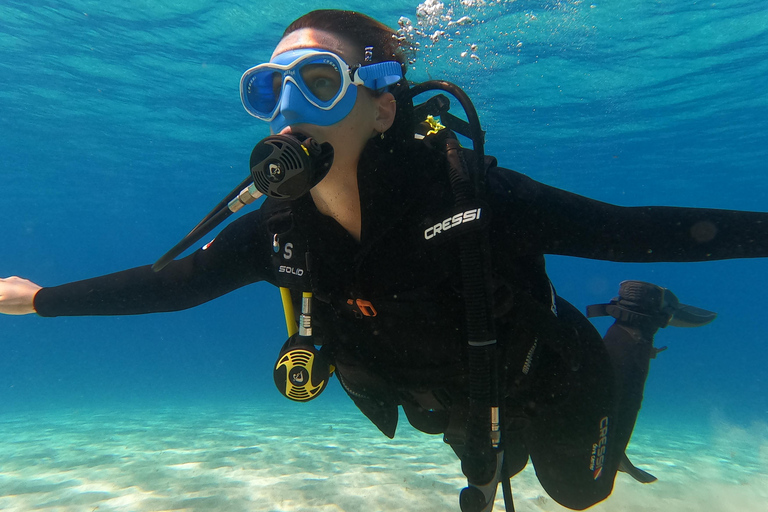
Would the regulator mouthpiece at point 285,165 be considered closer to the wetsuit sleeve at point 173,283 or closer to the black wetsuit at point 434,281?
the black wetsuit at point 434,281

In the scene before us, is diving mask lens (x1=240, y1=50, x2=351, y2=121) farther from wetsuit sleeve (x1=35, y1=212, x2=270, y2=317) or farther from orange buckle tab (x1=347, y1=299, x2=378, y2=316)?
orange buckle tab (x1=347, y1=299, x2=378, y2=316)

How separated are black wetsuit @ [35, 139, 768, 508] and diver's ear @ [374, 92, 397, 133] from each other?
20cm

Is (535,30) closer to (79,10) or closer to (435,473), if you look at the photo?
(435,473)

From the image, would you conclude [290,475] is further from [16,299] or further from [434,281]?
[434,281]

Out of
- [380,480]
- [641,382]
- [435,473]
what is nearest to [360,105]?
[641,382]

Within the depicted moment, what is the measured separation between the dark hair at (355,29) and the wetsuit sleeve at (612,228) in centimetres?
93

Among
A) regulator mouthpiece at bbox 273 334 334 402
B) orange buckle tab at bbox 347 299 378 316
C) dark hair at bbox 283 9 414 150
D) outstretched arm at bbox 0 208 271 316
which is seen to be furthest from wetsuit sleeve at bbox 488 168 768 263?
outstretched arm at bbox 0 208 271 316

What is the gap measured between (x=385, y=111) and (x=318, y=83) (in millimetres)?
396

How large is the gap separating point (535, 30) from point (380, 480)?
41.4 feet

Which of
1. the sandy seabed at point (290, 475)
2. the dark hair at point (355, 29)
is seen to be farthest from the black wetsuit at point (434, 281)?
the sandy seabed at point (290, 475)

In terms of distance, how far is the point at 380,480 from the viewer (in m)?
5.64

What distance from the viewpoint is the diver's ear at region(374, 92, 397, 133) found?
8.14 ft

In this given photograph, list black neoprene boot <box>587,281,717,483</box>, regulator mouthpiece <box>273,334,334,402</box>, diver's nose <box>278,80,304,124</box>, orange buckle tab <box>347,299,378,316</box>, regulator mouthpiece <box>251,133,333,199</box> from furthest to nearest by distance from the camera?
black neoprene boot <box>587,281,717,483</box>, regulator mouthpiece <box>273,334,334,402</box>, orange buckle tab <box>347,299,378,316</box>, diver's nose <box>278,80,304,124</box>, regulator mouthpiece <box>251,133,333,199</box>

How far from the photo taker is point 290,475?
5848 millimetres
